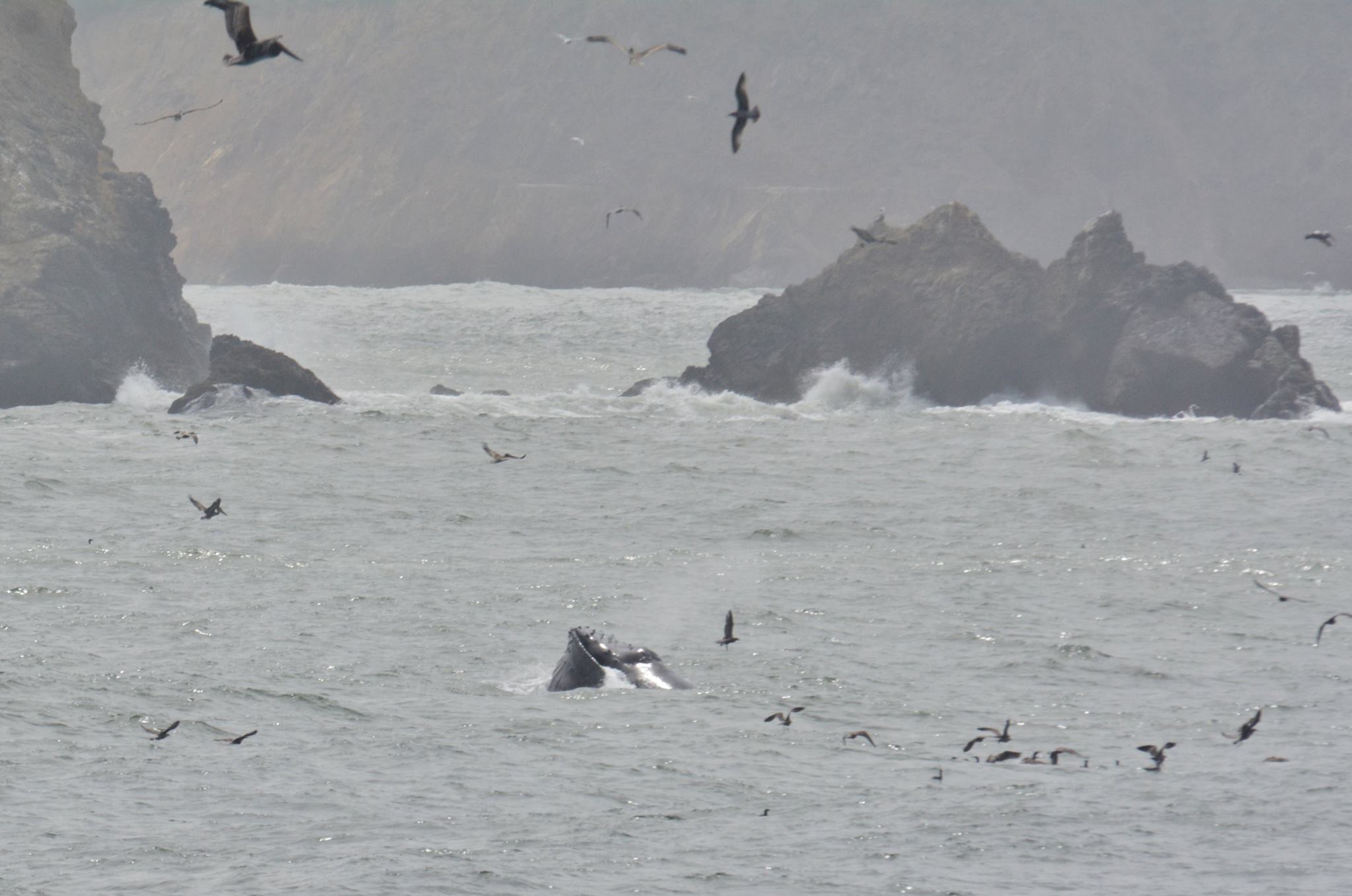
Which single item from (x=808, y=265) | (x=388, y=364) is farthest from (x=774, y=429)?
(x=808, y=265)

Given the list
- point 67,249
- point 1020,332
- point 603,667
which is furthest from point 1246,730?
point 67,249

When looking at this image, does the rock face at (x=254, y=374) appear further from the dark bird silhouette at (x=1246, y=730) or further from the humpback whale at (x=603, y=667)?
the dark bird silhouette at (x=1246, y=730)

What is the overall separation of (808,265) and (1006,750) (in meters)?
163

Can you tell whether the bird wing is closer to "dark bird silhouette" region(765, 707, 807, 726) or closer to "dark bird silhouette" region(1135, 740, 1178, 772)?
"dark bird silhouette" region(765, 707, 807, 726)

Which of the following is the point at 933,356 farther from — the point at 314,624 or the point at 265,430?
the point at 314,624

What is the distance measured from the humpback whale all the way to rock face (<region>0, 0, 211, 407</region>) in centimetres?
3127

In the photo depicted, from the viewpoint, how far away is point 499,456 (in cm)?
2561

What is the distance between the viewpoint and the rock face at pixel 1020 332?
49000 mm

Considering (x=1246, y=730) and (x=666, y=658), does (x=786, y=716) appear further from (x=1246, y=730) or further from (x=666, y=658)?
(x=1246, y=730)

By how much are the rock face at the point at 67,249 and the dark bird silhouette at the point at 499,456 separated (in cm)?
1576

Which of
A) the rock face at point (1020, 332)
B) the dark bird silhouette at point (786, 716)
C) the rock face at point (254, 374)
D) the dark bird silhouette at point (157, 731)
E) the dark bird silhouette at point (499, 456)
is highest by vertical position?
the rock face at point (1020, 332)

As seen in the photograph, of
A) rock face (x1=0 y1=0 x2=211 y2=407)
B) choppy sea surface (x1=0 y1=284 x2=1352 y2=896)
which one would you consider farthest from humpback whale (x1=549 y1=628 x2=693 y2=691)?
rock face (x1=0 y1=0 x2=211 y2=407)

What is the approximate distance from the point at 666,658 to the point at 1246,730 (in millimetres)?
7041

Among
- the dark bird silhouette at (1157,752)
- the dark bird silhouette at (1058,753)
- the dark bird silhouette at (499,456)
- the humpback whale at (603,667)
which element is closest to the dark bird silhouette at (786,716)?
the humpback whale at (603,667)
